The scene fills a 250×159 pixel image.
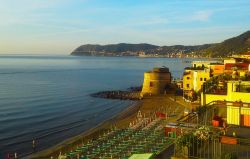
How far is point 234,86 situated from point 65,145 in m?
15.7

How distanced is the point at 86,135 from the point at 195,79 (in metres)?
21.9

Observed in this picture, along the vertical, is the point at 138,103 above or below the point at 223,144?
below

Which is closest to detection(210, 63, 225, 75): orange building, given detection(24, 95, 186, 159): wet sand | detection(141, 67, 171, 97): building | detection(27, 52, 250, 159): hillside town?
detection(27, 52, 250, 159): hillside town

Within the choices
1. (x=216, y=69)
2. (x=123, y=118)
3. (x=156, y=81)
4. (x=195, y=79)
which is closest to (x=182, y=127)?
(x=123, y=118)

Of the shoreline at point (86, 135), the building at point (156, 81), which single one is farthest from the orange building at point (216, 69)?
the building at point (156, 81)

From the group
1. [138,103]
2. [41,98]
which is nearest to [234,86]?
[138,103]

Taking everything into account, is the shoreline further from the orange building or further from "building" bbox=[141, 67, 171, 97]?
"building" bbox=[141, 67, 171, 97]

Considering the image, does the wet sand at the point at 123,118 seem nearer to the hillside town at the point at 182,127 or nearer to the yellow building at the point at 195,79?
the hillside town at the point at 182,127

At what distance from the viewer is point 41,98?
193 feet

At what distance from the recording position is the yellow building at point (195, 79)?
47531 millimetres

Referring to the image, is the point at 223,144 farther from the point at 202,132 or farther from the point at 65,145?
the point at 65,145

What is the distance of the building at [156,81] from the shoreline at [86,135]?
13.5 metres

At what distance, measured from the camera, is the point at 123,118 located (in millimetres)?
43062

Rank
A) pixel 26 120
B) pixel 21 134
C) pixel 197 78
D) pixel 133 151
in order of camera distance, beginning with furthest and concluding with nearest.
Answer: pixel 197 78 < pixel 26 120 < pixel 21 134 < pixel 133 151
